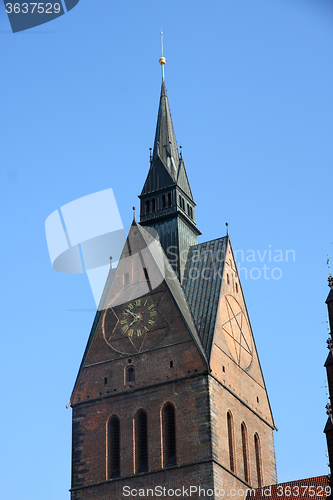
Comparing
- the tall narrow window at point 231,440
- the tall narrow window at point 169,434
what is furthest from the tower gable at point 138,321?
the tall narrow window at point 231,440

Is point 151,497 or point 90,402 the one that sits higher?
point 90,402

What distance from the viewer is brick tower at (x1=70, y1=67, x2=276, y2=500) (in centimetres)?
3797

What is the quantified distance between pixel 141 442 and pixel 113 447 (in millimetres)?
1371

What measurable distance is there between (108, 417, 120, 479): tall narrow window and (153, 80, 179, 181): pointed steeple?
45.3ft

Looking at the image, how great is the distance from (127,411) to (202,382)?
3736mm

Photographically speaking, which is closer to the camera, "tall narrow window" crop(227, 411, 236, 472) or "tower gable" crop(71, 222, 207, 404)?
"tall narrow window" crop(227, 411, 236, 472)

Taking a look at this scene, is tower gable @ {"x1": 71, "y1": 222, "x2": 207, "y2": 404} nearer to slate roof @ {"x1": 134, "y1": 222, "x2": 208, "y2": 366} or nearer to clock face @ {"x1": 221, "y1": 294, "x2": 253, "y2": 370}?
slate roof @ {"x1": 134, "y1": 222, "x2": 208, "y2": 366}

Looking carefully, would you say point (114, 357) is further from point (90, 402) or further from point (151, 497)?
point (151, 497)

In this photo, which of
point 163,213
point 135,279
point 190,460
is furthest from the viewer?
point 163,213

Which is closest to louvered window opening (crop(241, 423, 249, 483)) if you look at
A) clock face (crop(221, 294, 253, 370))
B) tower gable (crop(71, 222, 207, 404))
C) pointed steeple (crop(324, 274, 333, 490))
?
clock face (crop(221, 294, 253, 370))

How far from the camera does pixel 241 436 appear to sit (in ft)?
133

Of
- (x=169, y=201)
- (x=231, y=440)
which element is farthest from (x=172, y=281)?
(x=231, y=440)

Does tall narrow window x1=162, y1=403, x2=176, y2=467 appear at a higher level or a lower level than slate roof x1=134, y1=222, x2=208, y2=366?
lower

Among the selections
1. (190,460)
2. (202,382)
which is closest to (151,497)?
(190,460)
